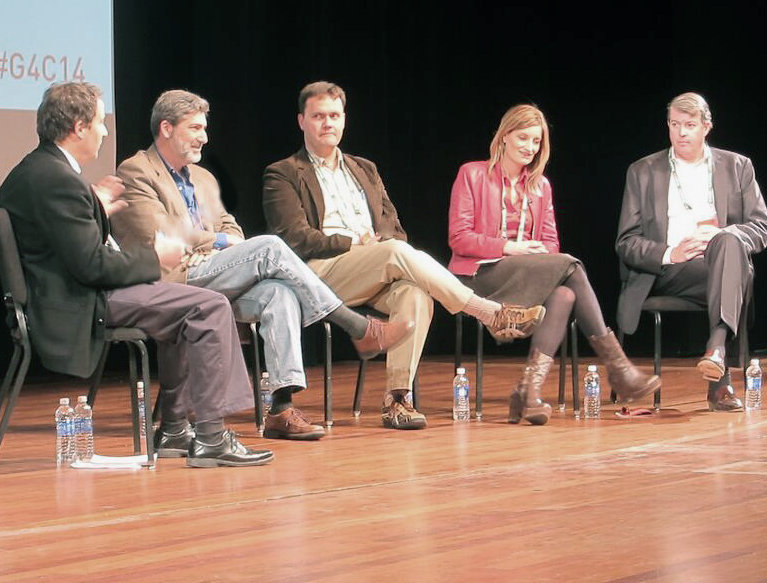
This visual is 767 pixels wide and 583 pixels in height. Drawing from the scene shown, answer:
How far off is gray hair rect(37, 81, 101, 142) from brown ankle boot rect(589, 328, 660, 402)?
2.04 metres

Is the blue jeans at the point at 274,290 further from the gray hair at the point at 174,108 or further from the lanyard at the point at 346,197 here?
the lanyard at the point at 346,197

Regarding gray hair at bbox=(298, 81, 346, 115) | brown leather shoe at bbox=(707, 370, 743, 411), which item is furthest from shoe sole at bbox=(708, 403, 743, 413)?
gray hair at bbox=(298, 81, 346, 115)

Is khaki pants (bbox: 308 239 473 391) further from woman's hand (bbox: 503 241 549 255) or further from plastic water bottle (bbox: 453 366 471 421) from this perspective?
woman's hand (bbox: 503 241 549 255)

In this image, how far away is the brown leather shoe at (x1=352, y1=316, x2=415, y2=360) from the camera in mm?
4586

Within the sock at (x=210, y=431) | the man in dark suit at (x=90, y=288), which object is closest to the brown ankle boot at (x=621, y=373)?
the man in dark suit at (x=90, y=288)

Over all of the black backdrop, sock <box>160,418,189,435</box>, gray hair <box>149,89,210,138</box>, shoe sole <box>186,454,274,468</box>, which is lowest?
shoe sole <box>186,454,274,468</box>

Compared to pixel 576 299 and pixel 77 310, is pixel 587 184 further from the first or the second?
pixel 77 310

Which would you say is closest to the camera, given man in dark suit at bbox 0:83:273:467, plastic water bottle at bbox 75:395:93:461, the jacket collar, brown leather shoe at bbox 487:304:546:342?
man in dark suit at bbox 0:83:273:467

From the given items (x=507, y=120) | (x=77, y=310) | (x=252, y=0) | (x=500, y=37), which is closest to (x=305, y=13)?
(x=252, y=0)

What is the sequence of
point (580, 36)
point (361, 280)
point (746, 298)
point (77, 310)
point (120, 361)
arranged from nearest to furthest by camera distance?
point (77, 310) < point (361, 280) < point (746, 298) < point (120, 361) < point (580, 36)

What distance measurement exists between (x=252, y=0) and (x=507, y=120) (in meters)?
2.42

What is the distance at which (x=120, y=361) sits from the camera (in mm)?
7242

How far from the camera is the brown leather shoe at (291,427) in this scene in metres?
4.56

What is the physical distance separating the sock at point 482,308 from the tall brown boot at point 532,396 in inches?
9.3
